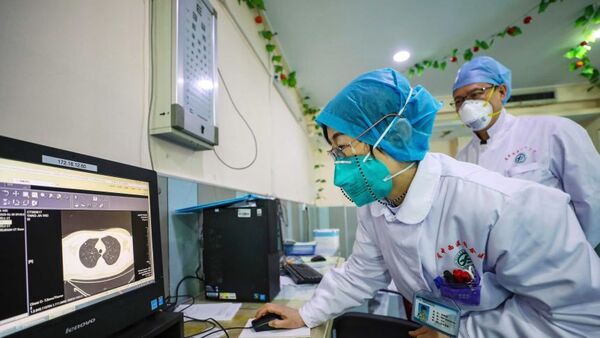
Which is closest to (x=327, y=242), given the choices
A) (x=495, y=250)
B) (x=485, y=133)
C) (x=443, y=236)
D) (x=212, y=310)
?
(x=485, y=133)

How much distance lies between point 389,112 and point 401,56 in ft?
8.60

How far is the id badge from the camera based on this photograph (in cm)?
77

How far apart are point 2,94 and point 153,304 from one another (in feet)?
1.83

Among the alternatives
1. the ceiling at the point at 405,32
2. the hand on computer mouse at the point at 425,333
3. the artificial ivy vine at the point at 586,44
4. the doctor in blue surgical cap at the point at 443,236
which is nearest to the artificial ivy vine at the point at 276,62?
the ceiling at the point at 405,32

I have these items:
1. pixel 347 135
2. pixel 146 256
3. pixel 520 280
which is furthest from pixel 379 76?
pixel 146 256

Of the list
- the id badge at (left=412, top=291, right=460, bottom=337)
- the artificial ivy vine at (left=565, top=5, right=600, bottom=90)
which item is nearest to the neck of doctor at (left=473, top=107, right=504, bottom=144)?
the id badge at (left=412, top=291, right=460, bottom=337)

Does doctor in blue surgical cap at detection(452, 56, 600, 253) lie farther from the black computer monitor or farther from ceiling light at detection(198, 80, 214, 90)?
the black computer monitor

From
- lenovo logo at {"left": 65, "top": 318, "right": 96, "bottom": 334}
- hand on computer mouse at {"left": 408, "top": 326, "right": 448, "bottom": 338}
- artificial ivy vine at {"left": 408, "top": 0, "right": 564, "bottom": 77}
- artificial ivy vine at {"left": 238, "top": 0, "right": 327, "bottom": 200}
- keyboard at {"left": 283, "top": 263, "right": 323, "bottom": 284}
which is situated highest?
artificial ivy vine at {"left": 408, "top": 0, "right": 564, "bottom": 77}

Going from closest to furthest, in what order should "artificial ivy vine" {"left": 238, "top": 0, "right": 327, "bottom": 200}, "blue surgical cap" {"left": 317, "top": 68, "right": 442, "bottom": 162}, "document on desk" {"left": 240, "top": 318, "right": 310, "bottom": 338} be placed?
"document on desk" {"left": 240, "top": 318, "right": 310, "bottom": 338} < "blue surgical cap" {"left": 317, "top": 68, "right": 442, "bottom": 162} < "artificial ivy vine" {"left": 238, "top": 0, "right": 327, "bottom": 200}

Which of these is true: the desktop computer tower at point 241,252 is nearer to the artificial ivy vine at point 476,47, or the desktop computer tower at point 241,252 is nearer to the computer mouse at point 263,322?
the computer mouse at point 263,322

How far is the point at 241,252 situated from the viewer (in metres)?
1.03

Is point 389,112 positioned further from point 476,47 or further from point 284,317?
point 476,47

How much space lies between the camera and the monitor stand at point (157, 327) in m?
0.58

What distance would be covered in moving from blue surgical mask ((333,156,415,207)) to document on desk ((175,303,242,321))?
0.54 m
